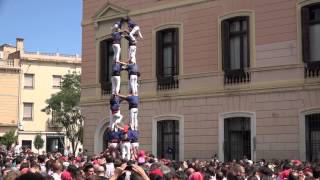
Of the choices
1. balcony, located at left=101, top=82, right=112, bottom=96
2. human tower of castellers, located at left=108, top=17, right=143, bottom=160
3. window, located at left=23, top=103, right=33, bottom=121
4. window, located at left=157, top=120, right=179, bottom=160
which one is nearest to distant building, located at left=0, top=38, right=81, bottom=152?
window, located at left=23, top=103, right=33, bottom=121

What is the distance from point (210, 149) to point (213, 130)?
0.87 m

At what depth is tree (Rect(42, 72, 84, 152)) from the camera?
54312mm

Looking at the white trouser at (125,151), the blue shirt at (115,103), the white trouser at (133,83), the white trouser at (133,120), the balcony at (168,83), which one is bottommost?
the white trouser at (125,151)

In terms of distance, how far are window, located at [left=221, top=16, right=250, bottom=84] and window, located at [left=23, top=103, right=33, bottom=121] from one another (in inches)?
1521

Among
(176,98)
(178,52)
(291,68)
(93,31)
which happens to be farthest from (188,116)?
(93,31)

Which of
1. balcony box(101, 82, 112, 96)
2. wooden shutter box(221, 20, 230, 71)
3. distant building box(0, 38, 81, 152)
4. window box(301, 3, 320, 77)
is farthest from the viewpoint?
distant building box(0, 38, 81, 152)

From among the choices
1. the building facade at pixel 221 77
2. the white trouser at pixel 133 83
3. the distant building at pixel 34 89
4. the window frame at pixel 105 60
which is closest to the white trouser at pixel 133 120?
the white trouser at pixel 133 83

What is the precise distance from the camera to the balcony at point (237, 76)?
2558cm

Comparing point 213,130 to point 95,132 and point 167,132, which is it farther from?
point 95,132

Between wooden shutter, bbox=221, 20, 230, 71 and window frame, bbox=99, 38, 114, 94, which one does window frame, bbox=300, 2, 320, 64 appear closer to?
wooden shutter, bbox=221, 20, 230, 71

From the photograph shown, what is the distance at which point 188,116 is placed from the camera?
27562mm

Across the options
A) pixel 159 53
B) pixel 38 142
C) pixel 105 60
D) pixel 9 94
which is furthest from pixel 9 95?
pixel 159 53

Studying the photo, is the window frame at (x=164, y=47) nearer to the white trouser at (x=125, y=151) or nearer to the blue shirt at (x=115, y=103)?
the blue shirt at (x=115, y=103)

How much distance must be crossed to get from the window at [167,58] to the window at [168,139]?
1811 millimetres
